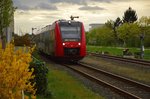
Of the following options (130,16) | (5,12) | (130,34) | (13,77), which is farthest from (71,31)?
(130,16)

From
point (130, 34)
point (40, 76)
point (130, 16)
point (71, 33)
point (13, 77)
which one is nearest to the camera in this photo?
point (13, 77)

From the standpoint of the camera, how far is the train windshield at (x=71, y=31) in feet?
115

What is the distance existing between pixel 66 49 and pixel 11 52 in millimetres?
25756

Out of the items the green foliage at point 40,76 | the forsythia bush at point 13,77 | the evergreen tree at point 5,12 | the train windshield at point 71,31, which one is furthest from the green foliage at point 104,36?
the forsythia bush at point 13,77

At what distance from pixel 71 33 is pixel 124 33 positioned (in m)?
60.7

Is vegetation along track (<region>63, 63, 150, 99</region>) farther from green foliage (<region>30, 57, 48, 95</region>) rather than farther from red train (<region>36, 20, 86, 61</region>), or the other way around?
red train (<region>36, 20, 86, 61</region>)

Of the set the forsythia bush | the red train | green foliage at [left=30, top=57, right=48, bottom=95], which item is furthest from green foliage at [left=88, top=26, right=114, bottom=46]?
the forsythia bush

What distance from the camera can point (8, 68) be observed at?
27.9ft

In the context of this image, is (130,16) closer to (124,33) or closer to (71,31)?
(124,33)

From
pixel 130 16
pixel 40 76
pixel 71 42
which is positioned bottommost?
pixel 40 76

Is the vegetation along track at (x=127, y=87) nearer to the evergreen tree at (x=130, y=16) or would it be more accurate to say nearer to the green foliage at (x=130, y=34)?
the green foliage at (x=130, y=34)

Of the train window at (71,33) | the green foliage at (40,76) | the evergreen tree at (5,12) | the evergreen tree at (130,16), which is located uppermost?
the evergreen tree at (130,16)

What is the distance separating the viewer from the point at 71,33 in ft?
116

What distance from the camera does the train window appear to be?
3491 centimetres
